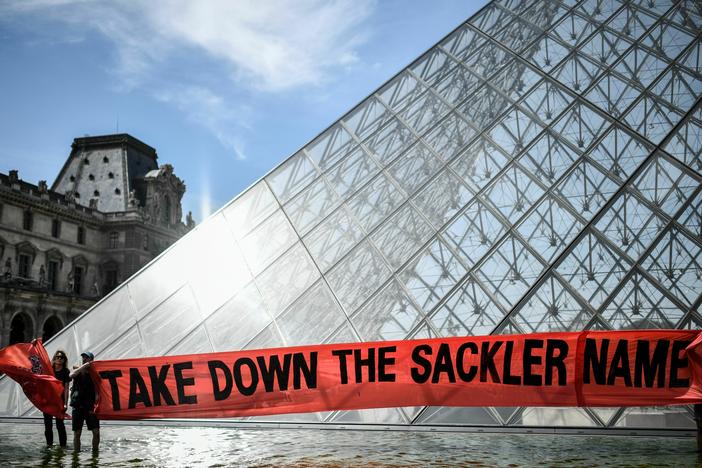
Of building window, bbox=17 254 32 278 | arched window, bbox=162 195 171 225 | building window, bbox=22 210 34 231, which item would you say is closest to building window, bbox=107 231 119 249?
arched window, bbox=162 195 171 225

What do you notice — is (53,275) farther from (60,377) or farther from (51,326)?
(60,377)

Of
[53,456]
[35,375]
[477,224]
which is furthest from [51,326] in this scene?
[53,456]

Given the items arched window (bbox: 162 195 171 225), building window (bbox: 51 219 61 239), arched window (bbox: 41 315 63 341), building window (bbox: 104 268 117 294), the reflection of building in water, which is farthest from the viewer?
arched window (bbox: 162 195 171 225)

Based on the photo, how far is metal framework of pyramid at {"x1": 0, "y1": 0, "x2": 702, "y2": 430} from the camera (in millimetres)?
10828

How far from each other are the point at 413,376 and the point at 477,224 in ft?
12.9

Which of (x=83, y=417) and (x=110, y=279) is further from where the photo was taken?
(x=110, y=279)

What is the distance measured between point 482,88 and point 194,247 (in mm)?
6878

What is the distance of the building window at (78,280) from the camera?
2200 inches

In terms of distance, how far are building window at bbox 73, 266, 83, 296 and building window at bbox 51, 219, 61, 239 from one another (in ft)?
10.9

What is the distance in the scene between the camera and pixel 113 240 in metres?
60.6

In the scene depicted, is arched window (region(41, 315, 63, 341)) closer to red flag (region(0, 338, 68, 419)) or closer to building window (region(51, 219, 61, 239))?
building window (region(51, 219, 61, 239))

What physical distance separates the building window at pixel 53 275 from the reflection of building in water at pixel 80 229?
0.08m

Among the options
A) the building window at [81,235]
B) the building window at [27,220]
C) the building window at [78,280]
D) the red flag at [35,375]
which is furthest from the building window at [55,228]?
the red flag at [35,375]

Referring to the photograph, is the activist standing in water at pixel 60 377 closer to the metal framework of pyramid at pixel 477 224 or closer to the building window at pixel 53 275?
the metal framework of pyramid at pixel 477 224
